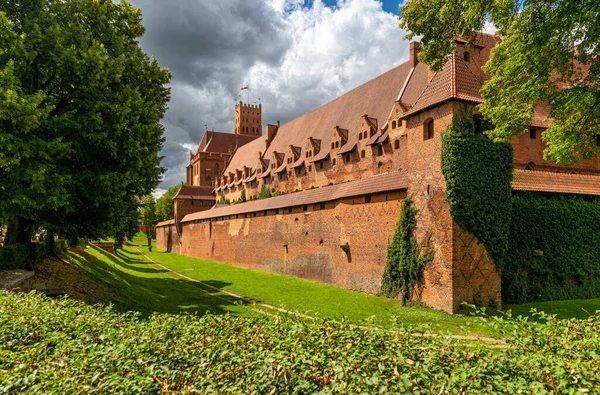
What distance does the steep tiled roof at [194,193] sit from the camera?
50775 millimetres

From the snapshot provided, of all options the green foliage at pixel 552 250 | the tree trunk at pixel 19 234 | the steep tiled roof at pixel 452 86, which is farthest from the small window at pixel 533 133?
the tree trunk at pixel 19 234

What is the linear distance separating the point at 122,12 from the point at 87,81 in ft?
16.5

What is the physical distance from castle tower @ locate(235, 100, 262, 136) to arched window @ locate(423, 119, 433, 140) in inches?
2471

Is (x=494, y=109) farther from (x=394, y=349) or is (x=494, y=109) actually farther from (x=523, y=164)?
(x=394, y=349)

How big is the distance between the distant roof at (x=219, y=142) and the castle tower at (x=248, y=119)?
6575 mm

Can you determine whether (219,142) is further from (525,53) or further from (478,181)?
(525,53)

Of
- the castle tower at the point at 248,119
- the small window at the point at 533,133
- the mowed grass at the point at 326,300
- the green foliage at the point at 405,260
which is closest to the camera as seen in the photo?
the mowed grass at the point at 326,300

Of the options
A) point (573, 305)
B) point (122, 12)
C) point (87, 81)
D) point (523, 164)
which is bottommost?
point (573, 305)

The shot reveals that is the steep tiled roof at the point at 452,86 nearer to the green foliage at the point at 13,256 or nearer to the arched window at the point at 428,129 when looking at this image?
the arched window at the point at 428,129

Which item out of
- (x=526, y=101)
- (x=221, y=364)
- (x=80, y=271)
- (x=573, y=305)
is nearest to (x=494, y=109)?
(x=526, y=101)

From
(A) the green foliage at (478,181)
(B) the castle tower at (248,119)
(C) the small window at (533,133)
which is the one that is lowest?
(A) the green foliage at (478,181)

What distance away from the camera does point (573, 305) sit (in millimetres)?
13797

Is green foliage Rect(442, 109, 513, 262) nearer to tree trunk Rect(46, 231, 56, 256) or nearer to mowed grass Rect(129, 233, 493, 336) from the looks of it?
mowed grass Rect(129, 233, 493, 336)

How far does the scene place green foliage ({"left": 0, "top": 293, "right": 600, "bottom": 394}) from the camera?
305cm
